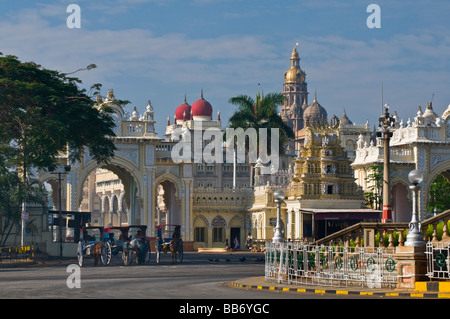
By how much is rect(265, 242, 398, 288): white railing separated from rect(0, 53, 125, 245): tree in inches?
848

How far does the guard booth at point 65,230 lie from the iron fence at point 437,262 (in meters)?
30.4

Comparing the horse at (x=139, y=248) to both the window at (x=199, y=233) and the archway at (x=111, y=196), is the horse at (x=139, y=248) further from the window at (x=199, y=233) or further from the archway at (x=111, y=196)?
the window at (x=199, y=233)

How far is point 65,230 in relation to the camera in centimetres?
6481

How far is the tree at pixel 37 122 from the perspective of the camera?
4831 cm

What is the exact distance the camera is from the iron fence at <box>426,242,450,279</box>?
2453 centimetres

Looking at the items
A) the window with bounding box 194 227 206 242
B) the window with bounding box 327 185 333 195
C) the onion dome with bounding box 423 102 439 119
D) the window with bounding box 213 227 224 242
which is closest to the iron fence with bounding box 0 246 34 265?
the window with bounding box 327 185 333 195

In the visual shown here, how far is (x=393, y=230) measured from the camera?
31.8m

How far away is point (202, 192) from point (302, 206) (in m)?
13.1

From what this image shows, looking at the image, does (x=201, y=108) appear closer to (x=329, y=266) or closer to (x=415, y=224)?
(x=329, y=266)

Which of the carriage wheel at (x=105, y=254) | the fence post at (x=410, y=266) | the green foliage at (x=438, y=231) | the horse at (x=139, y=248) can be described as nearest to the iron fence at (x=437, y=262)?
the fence post at (x=410, y=266)

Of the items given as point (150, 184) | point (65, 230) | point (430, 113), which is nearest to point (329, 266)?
point (65, 230)

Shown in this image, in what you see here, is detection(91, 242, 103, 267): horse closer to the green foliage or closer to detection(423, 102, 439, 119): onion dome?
the green foliage

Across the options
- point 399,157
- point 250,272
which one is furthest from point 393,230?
point 399,157
